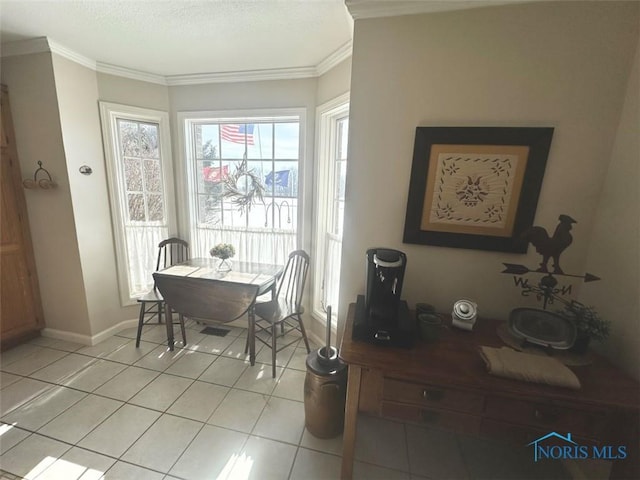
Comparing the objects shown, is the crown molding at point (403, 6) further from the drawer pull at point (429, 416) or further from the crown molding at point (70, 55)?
the crown molding at point (70, 55)

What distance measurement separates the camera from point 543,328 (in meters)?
1.24

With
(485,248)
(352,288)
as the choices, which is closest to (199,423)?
(352,288)

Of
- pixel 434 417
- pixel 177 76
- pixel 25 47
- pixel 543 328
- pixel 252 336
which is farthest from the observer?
pixel 177 76

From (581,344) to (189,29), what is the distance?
2.83m

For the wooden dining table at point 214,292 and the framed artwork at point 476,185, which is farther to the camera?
the wooden dining table at point 214,292

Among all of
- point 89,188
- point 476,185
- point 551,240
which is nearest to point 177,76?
point 89,188

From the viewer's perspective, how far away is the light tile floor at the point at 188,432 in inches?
55.2

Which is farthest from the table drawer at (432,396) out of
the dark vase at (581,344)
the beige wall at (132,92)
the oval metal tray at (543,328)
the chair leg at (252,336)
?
the beige wall at (132,92)

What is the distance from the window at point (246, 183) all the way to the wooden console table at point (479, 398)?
5.32 ft

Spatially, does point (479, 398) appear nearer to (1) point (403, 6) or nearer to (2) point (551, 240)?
(2) point (551, 240)

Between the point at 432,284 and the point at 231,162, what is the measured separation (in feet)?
7.13

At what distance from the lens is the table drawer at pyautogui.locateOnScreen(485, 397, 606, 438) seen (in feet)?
3.32

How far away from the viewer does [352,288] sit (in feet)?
5.49

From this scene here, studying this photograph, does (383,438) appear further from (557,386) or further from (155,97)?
(155,97)
